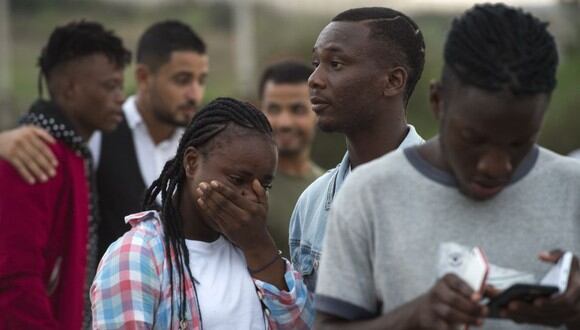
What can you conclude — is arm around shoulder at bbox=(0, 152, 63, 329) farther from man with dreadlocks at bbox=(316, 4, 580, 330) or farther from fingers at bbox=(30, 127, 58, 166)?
man with dreadlocks at bbox=(316, 4, 580, 330)

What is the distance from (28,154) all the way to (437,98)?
2153mm

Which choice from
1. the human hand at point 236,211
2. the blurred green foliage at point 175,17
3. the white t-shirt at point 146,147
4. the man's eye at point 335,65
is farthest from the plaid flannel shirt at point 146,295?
the blurred green foliage at point 175,17

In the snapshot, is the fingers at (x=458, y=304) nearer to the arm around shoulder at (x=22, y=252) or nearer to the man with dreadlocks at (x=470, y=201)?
the man with dreadlocks at (x=470, y=201)

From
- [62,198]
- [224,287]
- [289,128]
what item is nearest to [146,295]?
[224,287]

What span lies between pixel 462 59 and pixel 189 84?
444 centimetres

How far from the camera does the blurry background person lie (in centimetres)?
736

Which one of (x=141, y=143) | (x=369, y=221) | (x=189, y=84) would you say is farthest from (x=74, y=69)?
(x=369, y=221)

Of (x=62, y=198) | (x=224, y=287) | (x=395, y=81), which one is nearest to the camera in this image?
(x=224, y=287)

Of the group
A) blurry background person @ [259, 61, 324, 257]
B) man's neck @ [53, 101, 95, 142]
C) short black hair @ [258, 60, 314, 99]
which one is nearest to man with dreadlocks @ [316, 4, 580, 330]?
man's neck @ [53, 101, 95, 142]

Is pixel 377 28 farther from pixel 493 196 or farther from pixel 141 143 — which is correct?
pixel 141 143

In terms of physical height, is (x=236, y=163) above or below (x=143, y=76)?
above

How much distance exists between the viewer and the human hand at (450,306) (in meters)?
2.87

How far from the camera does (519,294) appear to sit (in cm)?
293

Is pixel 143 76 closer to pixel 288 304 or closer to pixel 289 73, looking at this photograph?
pixel 289 73
